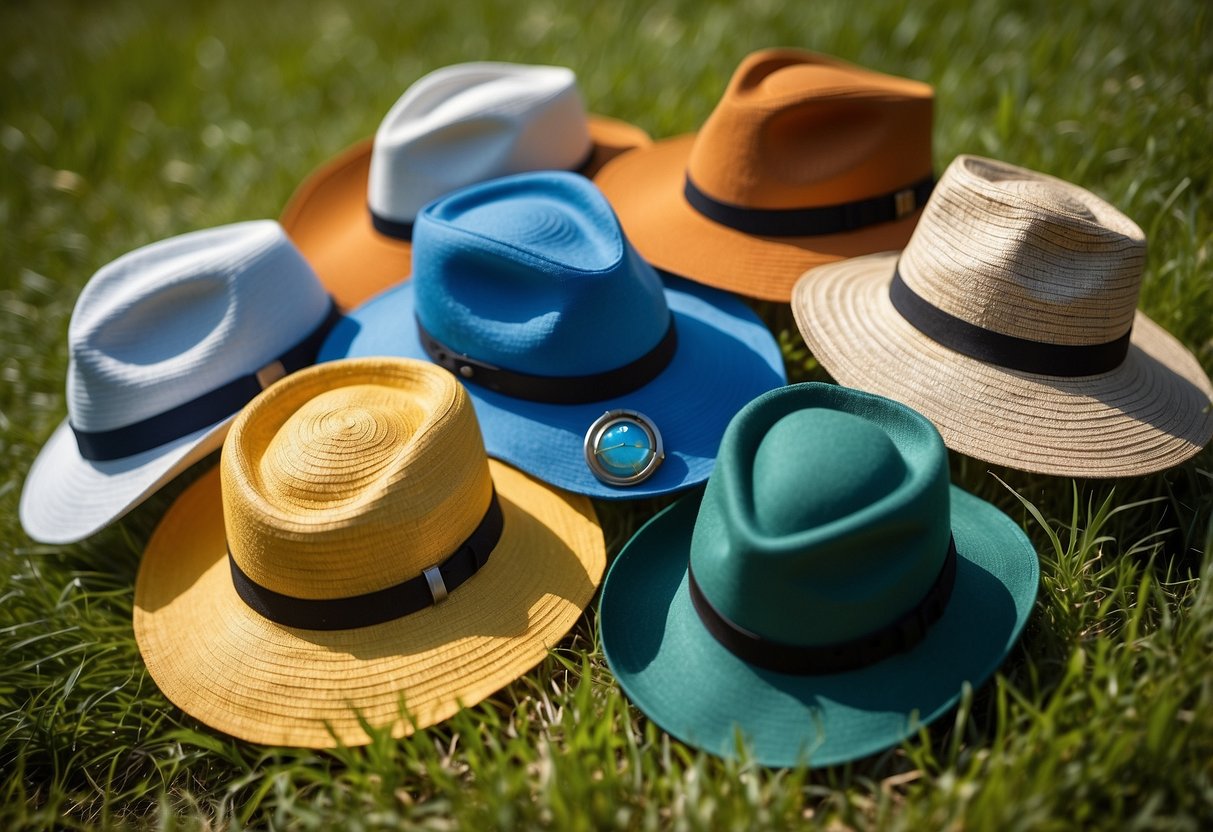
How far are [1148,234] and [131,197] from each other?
19.3 feet

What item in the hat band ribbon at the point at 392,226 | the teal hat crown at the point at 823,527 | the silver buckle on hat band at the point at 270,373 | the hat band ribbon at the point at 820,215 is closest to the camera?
the teal hat crown at the point at 823,527

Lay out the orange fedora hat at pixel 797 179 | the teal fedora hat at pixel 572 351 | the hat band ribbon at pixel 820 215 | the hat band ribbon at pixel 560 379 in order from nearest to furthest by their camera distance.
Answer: the teal fedora hat at pixel 572 351 < the hat band ribbon at pixel 560 379 < the orange fedora hat at pixel 797 179 < the hat band ribbon at pixel 820 215

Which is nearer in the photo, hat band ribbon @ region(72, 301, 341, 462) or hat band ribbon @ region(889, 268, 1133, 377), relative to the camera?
hat band ribbon @ region(889, 268, 1133, 377)

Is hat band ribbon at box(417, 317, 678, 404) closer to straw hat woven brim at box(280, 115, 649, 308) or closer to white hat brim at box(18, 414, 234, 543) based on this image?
white hat brim at box(18, 414, 234, 543)

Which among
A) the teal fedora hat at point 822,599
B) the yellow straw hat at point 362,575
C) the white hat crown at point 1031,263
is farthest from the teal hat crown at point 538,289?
the white hat crown at point 1031,263

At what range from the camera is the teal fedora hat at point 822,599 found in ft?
7.32

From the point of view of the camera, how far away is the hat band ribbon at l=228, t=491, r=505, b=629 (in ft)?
8.88

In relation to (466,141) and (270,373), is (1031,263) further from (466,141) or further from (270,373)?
(270,373)

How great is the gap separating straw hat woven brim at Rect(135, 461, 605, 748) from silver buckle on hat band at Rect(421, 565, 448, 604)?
0.06 m

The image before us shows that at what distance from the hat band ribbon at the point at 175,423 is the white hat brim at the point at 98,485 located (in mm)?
25

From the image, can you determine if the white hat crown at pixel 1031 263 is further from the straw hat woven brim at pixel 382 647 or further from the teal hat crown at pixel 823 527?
the straw hat woven brim at pixel 382 647

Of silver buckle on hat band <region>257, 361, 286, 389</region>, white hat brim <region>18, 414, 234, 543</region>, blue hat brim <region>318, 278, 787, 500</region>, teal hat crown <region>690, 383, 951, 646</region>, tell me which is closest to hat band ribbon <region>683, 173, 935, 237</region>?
blue hat brim <region>318, 278, 787, 500</region>

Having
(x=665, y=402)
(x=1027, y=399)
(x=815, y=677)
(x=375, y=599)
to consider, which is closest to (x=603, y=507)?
(x=665, y=402)

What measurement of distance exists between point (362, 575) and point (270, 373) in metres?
1.13
